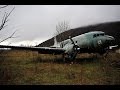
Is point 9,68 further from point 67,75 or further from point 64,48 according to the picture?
point 64,48

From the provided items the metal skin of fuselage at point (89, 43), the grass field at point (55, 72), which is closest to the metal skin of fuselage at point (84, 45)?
the metal skin of fuselage at point (89, 43)

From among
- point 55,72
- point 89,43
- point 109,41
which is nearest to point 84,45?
point 89,43

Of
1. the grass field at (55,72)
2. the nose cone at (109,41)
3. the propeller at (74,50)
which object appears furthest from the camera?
the propeller at (74,50)

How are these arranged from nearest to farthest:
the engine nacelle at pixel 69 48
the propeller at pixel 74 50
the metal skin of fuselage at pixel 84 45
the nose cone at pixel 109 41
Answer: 1. the nose cone at pixel 109 41
2. the propeller at pixel 74 50
3. the metal skin of fuselage at pixel 84 45
4. the engine nacelle at pixel 69 48

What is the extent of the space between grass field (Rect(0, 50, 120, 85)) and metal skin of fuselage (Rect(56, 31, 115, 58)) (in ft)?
3.20

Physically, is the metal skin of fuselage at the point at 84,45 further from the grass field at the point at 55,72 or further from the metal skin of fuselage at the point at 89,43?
the grass field at the point at 55,72

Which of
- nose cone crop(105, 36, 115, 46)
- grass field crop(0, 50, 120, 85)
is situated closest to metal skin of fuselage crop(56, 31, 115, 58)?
nose cone crop(105, 36, 115, 46)

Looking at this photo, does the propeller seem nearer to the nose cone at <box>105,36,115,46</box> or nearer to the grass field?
the grass field

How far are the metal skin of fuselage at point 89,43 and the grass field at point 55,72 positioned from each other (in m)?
0.97

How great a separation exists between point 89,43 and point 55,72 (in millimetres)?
2986

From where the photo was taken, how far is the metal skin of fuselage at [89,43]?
8672 mm
